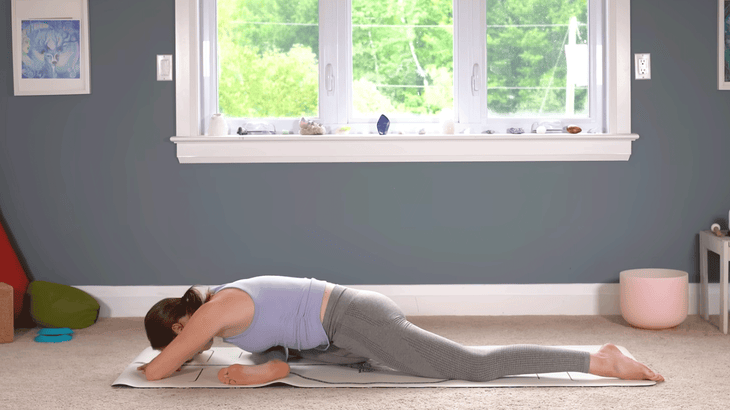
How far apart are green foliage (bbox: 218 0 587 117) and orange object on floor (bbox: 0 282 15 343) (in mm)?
1313

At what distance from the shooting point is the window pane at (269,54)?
3439 millimetres

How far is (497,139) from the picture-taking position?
329 centimetres

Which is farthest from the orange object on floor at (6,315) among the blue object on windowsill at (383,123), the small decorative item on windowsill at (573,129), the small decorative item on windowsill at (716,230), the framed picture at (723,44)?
the framed picture at (723,44)

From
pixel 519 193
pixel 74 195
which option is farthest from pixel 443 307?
pixel 74 195

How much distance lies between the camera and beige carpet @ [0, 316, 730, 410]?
2141mm

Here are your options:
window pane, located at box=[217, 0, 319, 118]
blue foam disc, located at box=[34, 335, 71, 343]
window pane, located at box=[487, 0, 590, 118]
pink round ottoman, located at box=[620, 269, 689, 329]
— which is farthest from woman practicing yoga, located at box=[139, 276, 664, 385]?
window pane, located at box=[487, 0, 590, 118]

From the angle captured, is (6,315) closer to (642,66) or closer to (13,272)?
(13,272)

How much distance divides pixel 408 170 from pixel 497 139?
442 millimetres

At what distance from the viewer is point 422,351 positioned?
89.0 inches

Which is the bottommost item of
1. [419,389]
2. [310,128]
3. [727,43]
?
[419,389]

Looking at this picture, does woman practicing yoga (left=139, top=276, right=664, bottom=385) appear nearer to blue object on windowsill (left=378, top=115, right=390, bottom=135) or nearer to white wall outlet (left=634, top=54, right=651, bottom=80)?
blue object on windowsill (left=378, top=115, right=390, bottom=135)

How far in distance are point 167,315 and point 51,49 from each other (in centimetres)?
178

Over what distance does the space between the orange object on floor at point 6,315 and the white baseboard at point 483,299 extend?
0.50 m

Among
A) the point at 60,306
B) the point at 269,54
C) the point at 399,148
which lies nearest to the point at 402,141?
the point at 399,148
